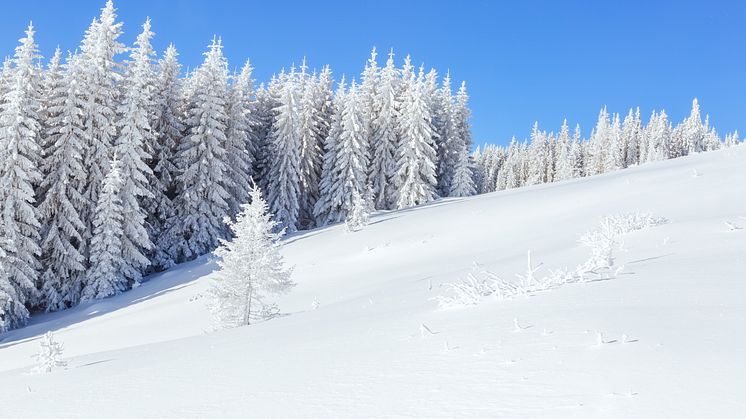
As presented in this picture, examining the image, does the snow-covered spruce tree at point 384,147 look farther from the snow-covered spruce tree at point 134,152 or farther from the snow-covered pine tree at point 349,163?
the snow-covered spruce tree at point 134,152

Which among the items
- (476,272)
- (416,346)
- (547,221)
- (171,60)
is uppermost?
(171,60)

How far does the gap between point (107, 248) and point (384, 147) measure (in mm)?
25091

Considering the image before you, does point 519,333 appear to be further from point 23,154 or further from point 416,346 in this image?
point 23,154

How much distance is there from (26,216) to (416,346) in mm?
25453

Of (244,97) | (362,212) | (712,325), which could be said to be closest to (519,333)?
(712,325)

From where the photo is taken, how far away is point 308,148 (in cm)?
4425

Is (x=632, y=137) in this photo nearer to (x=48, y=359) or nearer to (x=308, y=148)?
(x=308, y=148)

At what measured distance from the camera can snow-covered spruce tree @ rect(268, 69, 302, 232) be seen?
1593 inches

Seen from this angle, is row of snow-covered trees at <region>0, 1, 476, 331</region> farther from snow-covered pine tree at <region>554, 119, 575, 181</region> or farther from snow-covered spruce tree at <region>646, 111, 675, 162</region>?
snow-covered spruce tree at <region>646, 111, 675, 162</region>

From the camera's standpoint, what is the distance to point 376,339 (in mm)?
5508

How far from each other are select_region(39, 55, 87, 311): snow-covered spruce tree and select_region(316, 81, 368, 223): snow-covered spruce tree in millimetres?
18387

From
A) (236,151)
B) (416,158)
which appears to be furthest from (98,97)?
(416,158)

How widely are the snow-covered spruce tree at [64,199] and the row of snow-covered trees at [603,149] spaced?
205 ft

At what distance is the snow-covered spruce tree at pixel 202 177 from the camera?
111ft
